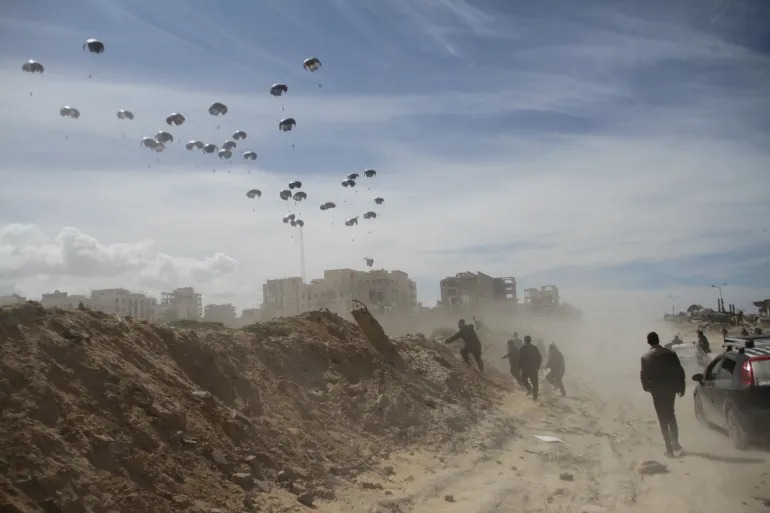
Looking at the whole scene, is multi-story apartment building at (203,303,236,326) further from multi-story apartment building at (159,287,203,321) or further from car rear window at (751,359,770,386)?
car rear window at (751,359,770,386)

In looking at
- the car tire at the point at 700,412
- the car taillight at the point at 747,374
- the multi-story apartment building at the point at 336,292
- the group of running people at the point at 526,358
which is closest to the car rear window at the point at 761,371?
the car taillight at the point at 747,374

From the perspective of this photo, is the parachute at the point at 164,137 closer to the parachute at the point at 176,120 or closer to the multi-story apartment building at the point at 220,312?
the parachute at the point at 176,120

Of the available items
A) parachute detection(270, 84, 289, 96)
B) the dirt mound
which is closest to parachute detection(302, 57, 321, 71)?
parachute detection(270, 84, 289, 96)

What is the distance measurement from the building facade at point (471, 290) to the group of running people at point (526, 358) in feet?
183

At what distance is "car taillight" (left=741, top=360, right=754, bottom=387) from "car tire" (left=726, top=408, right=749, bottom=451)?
2.06ft

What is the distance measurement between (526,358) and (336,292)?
62785 mm

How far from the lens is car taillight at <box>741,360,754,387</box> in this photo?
8.27 m

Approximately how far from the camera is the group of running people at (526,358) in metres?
16.9

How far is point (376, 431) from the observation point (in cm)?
1036

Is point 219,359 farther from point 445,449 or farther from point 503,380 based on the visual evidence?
point 503,380

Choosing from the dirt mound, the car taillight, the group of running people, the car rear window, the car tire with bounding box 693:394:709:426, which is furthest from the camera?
the group of running people

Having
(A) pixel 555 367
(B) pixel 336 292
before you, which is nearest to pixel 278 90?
(A) pixel 555 367

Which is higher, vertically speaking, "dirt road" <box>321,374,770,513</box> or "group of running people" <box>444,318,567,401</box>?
"group of running people" <box>444,318,567,401</box>

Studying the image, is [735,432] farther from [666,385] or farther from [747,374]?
[666,385]
